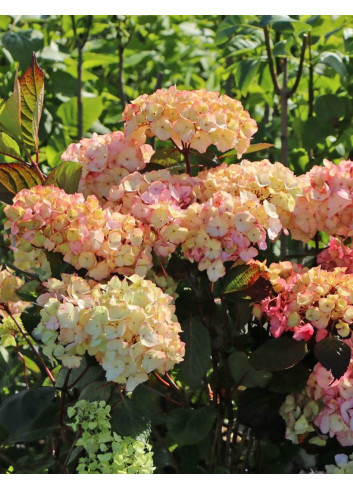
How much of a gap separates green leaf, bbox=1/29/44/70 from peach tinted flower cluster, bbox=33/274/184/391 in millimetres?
1356

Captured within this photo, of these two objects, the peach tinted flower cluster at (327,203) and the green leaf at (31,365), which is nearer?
the peach tinted flower cluster at (327,203)

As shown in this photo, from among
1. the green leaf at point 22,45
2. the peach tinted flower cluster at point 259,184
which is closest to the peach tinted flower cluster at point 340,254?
the peach tinted flower cluster at point 259,184

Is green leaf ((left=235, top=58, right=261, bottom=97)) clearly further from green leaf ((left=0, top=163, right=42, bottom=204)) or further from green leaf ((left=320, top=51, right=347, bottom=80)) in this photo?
green leaf ((left=0, top=163, right=42, bottom=204))

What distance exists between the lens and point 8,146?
1760mm

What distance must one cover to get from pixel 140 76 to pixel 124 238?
2171 millimetres

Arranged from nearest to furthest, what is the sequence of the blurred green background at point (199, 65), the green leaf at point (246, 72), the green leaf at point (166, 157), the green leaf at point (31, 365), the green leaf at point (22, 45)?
the green leaf at point (166, 157) < the green leaf at point (31, 365) < the green leaf at point (246, 72) < the blurred green background at point (199, 65) < the green leaf at point (22, 45)

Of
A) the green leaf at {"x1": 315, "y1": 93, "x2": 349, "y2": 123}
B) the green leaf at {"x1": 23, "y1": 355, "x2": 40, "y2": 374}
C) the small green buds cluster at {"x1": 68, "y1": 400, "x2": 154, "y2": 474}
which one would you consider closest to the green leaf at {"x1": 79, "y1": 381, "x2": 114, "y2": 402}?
the small green buds cluster at {"x1": 68, "y1": 400, "x2": 154, "y2": 474}

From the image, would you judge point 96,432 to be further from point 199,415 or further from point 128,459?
point 199,415

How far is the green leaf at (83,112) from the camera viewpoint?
2.82m

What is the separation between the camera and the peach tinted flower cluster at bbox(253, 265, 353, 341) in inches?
Result: 59.9

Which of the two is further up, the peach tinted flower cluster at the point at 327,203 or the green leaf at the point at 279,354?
the peach tinted flower cluster at the point at 327,203

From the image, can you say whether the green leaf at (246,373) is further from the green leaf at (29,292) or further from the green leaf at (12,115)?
the green leaf at (12,115)

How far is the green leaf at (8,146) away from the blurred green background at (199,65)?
65 cm

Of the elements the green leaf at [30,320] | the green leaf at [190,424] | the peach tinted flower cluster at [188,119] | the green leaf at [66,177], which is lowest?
the green leaf at [190,424]
